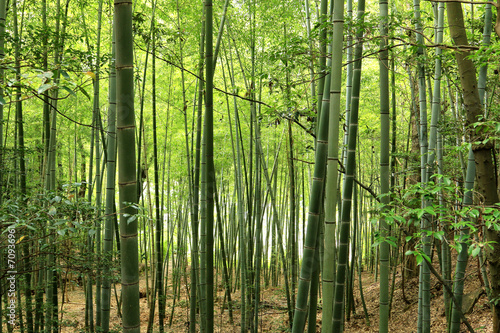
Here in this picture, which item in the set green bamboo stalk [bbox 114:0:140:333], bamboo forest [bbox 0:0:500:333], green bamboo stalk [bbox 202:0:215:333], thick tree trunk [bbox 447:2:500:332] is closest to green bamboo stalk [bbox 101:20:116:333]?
bamboo forest [bbox 0:0:500:333]

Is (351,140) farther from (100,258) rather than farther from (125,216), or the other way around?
(100,258)

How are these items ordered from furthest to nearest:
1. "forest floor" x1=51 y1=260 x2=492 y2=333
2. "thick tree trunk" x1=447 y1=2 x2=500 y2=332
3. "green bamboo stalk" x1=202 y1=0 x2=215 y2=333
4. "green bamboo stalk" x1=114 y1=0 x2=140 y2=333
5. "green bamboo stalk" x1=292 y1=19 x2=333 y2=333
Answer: "forest floor" x1=51 y1=260 x2=492 y2=333 < "thick tree trunk" x1=447 y1=2 x2=500 y2=332 < "green bamboo stalk" x1=202 y1=0 x2=215 y2=333 < "green bamboo stalk" x1=292 y1=19 x2=333 y2=333 < "green bamboo stalk" x1=114 y1=0 x2=140 y2=333

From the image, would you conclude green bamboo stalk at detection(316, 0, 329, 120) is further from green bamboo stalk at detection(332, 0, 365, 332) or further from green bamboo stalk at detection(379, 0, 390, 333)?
green bamboo stalk at detection(379, 0, 390, 333)

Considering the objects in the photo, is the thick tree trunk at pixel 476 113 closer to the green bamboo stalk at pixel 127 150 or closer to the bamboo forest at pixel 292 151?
the bamboo forest at pixel 292 151

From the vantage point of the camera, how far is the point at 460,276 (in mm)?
3018

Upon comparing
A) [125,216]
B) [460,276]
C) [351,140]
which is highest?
[351,140]

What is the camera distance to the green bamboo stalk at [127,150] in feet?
4.53

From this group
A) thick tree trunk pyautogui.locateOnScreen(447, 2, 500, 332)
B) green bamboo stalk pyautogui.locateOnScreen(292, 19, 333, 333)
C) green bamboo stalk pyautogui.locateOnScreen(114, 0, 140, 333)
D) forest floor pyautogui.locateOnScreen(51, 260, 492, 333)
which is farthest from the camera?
forest floor pyautogui.locateOnScreen(51, 260, 492, 333)

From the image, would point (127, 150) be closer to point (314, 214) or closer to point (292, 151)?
point (314, 214)

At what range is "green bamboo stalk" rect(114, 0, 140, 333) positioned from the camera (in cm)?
138

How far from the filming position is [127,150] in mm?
1396

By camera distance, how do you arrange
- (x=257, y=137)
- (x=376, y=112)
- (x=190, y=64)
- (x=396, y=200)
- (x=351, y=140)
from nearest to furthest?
1. (x=396, y=200)
2. (x=351, y=140)
3. (x=257, y=137)
4. (x=190, y=64)
5. (x=376, y=112)

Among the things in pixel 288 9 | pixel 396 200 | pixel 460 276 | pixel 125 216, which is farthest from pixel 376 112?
pixel 125 216

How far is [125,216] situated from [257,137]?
3016 mm
